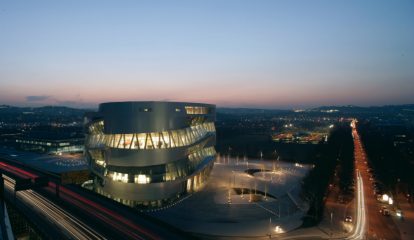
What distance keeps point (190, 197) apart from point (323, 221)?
878 inches

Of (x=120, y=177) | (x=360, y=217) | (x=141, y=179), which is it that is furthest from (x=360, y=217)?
(x=120, y=177)

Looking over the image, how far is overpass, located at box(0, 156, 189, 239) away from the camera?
94.0 feet

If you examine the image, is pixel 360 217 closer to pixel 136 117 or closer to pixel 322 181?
pixel 322 181

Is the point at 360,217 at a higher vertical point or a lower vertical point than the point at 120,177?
lower

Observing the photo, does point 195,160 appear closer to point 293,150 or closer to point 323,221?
point 323,221

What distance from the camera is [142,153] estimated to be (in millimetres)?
48531

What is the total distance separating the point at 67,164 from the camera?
8181 centimetres

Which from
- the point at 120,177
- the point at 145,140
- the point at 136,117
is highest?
the point at 136,117

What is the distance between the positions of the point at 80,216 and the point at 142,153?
16.6m

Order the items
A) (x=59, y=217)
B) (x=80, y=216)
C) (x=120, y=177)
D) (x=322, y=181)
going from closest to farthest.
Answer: (x=59, y=217) → (x=80, y=216) → (x=120, y=177) → (x=322, y=181)

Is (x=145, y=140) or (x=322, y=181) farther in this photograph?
(x=322, y=181)

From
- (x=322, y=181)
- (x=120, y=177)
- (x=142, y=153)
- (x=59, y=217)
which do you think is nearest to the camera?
(x=59, y=217)

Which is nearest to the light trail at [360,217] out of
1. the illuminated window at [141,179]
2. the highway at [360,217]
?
the highway at [360,217]

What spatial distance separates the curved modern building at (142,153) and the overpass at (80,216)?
24.2ft
